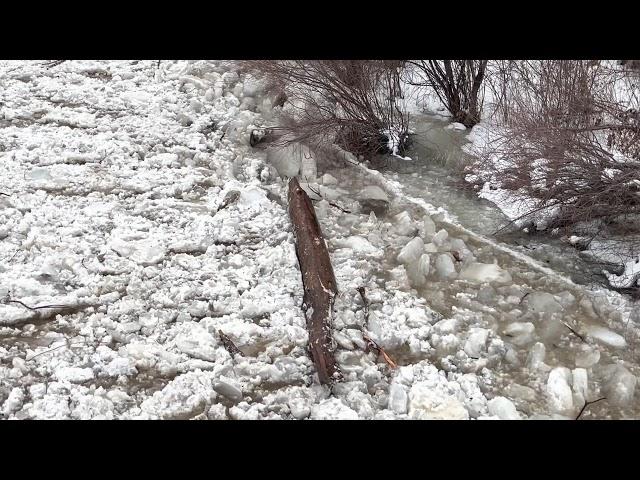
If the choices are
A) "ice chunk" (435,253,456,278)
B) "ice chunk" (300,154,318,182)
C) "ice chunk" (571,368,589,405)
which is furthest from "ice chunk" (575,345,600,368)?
"ice chunk" (300,154,318,182)

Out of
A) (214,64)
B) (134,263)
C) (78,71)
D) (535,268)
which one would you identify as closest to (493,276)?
(535,268)

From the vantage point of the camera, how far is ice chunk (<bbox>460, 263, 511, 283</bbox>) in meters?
4.16

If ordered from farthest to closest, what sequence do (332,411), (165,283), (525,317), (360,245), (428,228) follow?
1. (428,228)
2. (360,245)
3. (165,283)
4. (525,317)
5. (332,411)

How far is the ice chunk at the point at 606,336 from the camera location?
143 inches

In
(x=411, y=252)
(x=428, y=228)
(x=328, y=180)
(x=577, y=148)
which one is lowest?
(x=411, y=252)

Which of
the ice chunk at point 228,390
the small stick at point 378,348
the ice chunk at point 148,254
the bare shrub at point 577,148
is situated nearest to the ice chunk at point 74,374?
the ice chunk at point 228,390

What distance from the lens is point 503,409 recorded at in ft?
10.3

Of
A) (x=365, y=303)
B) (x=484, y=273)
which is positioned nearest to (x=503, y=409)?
(x=365, y=303)

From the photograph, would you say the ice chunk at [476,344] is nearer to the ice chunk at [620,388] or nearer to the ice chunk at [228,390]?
the ice chunk at [620,388]

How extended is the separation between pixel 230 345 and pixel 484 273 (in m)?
1.79

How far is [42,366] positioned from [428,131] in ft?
14.2

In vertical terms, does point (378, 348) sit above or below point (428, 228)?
below

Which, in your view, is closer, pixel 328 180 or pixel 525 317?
pixel 525 317

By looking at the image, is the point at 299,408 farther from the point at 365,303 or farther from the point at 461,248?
the point at 461,248
